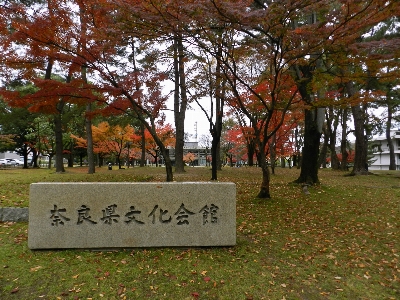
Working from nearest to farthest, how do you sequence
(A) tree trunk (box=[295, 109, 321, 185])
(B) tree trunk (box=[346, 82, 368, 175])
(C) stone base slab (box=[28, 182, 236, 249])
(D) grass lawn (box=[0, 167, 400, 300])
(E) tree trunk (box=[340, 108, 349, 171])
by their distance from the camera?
(D) grass lawn (box=[0, 167, 400, 300]) → (C) stone base slab (box=[28, 182, 236, 249]) → (A) tree trunk (box=[295, 109, 321, 185]) → (B) tree trunk (box=[346, 82, 368, 175]) → (E) tree trunk (box=[340, 108, 349, 171])

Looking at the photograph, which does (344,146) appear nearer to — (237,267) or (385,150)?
(237,267)

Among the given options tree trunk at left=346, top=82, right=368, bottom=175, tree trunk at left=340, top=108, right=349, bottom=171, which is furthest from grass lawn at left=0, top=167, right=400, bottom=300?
tree trunk at left=340, top=108, right=349, bottom=171

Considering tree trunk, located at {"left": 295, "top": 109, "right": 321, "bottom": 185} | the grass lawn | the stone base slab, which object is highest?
tree trunk, located at {"left": 295, "top": 109, "right": 321, "bottom": 185}

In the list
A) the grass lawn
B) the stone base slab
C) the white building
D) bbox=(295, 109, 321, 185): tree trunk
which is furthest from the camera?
the white building

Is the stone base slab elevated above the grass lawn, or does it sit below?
above

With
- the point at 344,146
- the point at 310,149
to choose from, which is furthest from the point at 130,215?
the point at 344,146

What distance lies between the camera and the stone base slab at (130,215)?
4.35 metres

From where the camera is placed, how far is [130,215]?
4.44 m

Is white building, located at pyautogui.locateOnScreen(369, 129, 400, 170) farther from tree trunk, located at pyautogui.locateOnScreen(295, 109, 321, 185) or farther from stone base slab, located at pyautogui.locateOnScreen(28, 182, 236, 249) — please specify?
stone base slab, located at pyautogui.locateOnScreen(28, 182, 236, 249)

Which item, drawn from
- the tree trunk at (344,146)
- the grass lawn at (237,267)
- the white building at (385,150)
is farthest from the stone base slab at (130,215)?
the white building at (385,150)

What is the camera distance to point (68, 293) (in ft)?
10.8

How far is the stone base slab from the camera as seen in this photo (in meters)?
4.35

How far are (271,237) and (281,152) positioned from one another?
72.5ft

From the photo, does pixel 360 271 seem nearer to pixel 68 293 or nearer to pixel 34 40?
pixel 68 293
